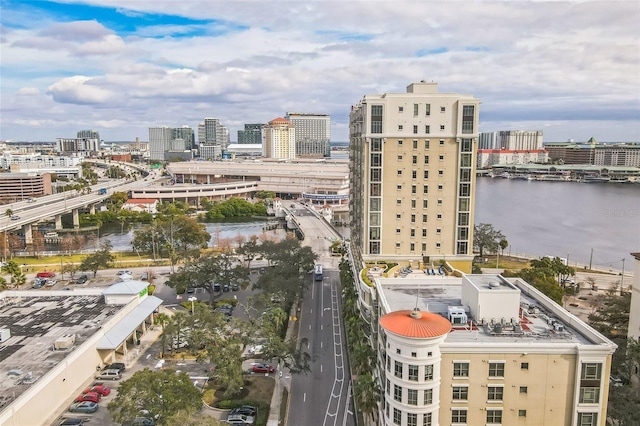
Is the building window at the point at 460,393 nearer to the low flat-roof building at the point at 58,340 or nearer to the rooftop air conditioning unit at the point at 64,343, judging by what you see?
the low flat-roof building at the point at 58,340

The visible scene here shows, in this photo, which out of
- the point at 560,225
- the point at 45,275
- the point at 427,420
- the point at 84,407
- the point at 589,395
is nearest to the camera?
the point at 589,395

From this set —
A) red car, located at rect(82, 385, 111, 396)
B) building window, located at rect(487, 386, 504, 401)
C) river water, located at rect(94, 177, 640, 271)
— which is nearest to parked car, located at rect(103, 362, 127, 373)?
red car, located at rect(82, 385, 111, 396)

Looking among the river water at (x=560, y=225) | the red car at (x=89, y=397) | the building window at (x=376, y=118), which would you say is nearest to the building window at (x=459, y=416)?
the red car at (x=89, y=397)

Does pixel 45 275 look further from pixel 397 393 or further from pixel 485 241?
pixel 485 241

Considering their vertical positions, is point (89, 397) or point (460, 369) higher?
point (460, 369)

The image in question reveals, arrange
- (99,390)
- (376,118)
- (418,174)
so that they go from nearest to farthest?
(99,390)
(376,118)
(418,174)

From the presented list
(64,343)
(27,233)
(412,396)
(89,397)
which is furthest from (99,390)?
(27,233)
